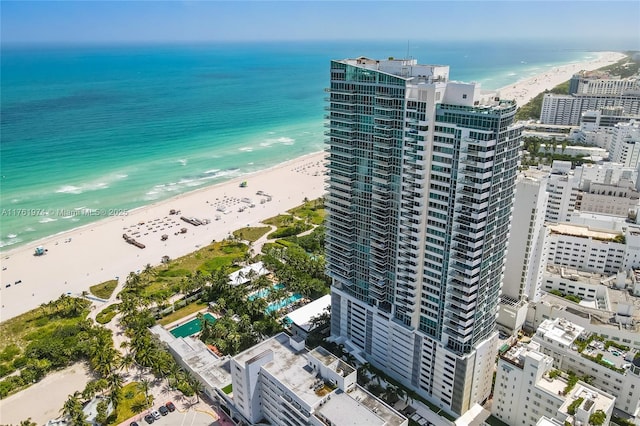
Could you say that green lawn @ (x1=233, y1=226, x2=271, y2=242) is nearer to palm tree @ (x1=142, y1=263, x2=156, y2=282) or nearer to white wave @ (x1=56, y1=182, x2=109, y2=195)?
palm tree @ (x1=142, y1=263, x2=156, y2=282)

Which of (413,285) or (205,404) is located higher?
(413,285)

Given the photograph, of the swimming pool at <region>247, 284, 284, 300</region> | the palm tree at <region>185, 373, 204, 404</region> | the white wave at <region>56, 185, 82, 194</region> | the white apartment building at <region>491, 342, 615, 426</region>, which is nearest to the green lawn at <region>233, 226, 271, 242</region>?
the swimming pool at <region>247, 284, 284, 300</region>

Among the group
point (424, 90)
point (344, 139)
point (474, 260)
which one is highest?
point (424, 90)

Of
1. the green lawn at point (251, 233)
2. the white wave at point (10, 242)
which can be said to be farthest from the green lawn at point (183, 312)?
the white wave at point (10, 242)

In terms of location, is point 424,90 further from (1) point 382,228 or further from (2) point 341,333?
(2) point 341,333

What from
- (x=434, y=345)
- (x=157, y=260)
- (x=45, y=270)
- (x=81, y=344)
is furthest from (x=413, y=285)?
(x=45, y=270)

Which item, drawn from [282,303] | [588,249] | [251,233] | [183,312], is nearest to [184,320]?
[183,312]

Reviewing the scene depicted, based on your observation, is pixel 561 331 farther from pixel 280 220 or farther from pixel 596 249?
pixel 280 220

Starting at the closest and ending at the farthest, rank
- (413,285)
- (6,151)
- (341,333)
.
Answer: (413,285) → (341,333) → (6,151)
